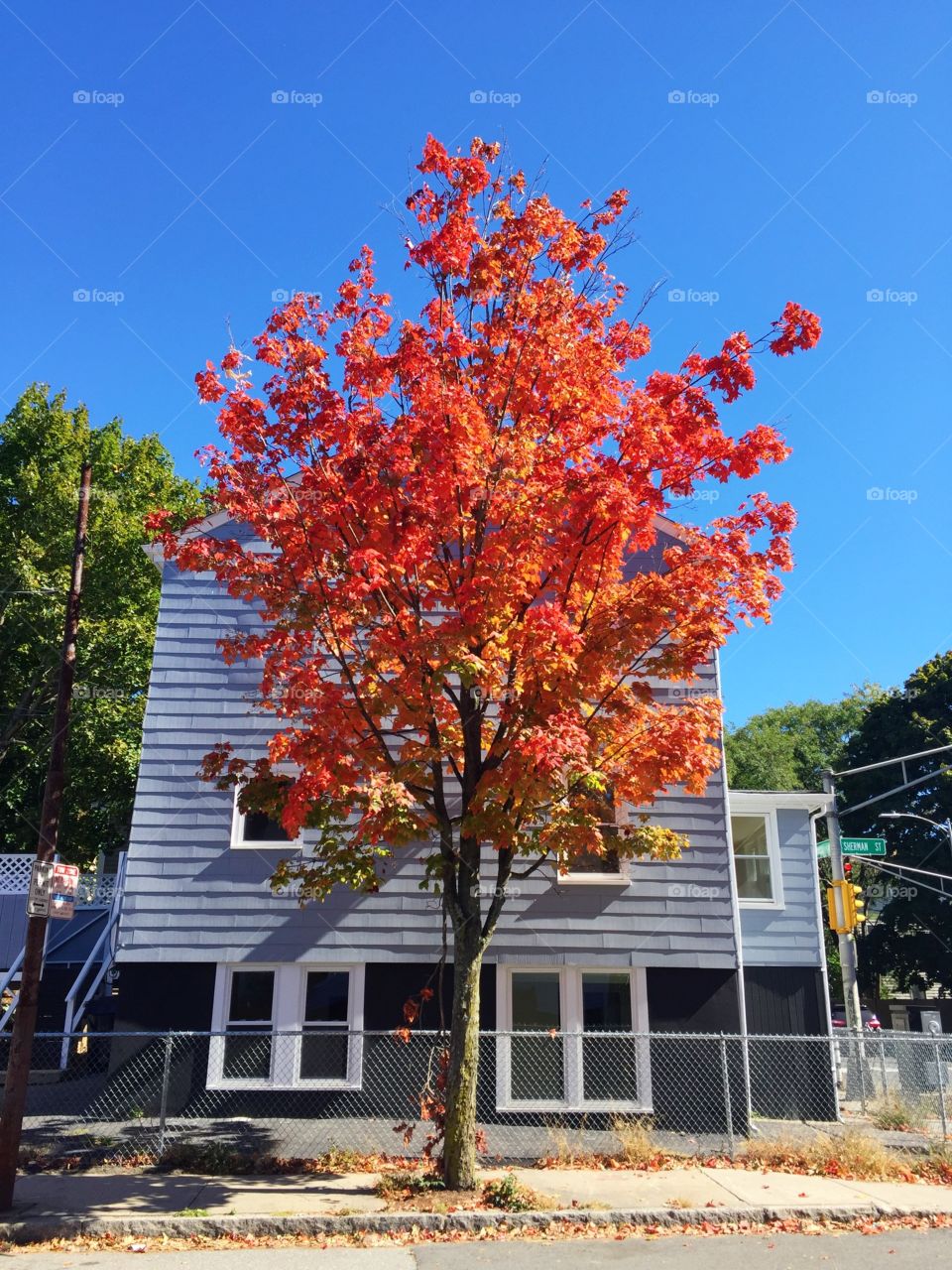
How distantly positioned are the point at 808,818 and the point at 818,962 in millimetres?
2265

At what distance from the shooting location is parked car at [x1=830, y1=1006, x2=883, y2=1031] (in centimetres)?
2713

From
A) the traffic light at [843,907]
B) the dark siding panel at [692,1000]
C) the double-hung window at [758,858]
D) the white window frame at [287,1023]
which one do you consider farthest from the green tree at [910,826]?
the white window frame at [287,1023]

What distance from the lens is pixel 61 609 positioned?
23.4 metres

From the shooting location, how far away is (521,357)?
9.52m

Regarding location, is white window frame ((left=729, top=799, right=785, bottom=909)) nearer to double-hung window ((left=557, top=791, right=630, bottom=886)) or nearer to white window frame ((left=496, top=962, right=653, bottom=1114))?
double-hung window ((left=557, top=791, right=630, bottom=886))

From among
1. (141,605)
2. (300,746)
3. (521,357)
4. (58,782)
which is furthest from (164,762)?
(141,605)

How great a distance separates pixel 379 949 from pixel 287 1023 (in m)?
1.59

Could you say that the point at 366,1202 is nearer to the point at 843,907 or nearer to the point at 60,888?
the point at 60,888

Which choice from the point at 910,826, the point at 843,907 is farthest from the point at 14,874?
the point at 910,826

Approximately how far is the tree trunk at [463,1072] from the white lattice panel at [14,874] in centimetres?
1076

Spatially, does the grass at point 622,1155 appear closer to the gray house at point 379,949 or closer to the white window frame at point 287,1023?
the gray house at point 379,949

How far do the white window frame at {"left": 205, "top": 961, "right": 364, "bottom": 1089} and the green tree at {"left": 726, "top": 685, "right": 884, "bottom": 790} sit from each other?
39054 mm

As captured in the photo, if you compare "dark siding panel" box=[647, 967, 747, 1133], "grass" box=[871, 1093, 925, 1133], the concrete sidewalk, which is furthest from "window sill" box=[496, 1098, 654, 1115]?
"grass" box=[871, 1093, 925, 1133]

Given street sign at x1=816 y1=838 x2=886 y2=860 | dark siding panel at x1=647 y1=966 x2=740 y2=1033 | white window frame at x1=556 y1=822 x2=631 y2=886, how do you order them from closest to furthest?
dark siding panel at x1=647 y1=966 x2=740 y2=1033 < white window frame at x1=556 y1=822 x2=631 y2=886 < street sign at x1=816 y1=838 x2=886 y2=860
